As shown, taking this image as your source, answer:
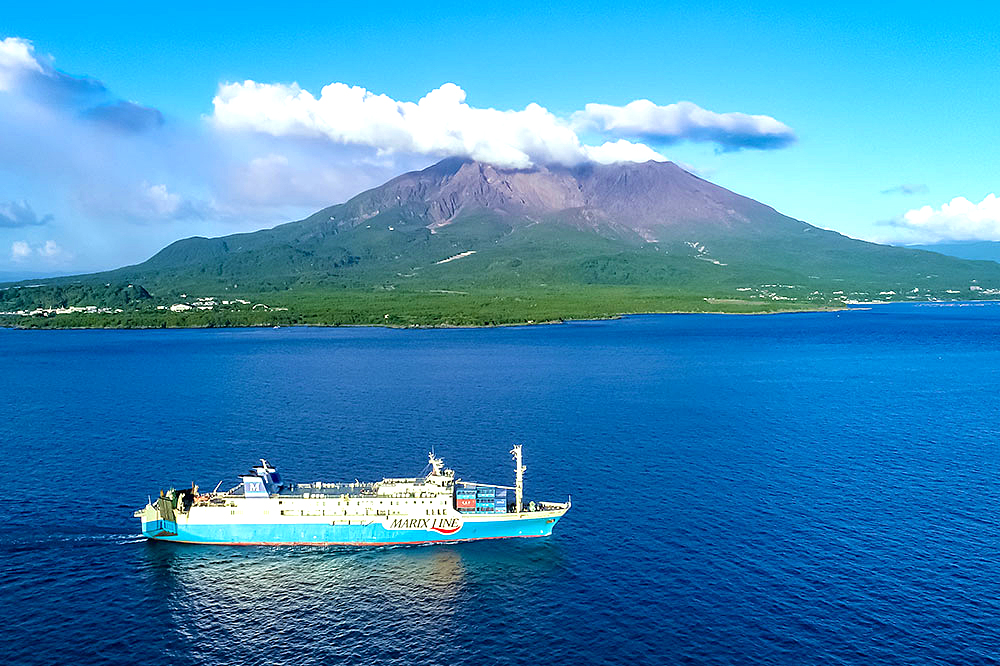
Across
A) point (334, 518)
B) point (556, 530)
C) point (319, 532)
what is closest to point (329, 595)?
point (334, 518)

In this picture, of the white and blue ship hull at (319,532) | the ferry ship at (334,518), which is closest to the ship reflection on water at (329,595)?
the white and blue ship hull at (319,532)

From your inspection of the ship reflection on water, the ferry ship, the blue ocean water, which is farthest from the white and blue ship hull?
the blue ocean water

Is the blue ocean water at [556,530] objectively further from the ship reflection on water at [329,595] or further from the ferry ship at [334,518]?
the ferry ship at [334,518]

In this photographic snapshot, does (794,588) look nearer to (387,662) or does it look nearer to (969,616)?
(969,616)

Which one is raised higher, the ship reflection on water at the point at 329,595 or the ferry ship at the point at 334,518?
the ferry ship at the point at 334,518

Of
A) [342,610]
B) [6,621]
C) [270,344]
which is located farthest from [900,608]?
[270,344]

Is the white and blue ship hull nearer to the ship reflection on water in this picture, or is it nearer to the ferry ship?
the ferry ship

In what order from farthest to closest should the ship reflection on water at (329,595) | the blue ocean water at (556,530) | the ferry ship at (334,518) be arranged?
the ferry ship at (334,518) < the blue ocean water at (556,530) < the ship reflection on water at (329,595)
